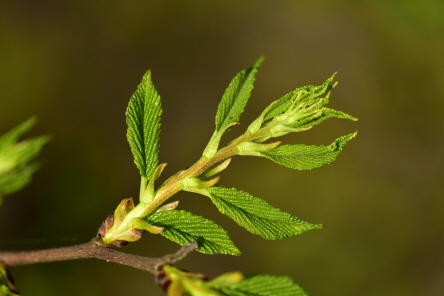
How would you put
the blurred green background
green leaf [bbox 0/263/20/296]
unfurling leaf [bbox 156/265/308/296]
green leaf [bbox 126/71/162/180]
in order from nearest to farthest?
1. unfurling leaf [bbox 156/265/308/296]
2. green leaf [bbox 0/263/20/296]
3. green leaf [bbox 126/71/162/180]
4. the blurred green background

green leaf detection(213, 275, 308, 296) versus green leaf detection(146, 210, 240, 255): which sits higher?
green leaf detection(146, 210, 240, 255)

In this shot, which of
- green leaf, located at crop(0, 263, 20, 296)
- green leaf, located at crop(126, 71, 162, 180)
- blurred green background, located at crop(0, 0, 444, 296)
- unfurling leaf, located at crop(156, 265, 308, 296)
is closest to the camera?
unfurling leaf, located at crop(156, 265, 308, 296)

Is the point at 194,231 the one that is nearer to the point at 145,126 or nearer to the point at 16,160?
the point at 145,126

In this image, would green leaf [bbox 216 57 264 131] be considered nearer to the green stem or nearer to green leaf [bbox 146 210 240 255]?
the green stem

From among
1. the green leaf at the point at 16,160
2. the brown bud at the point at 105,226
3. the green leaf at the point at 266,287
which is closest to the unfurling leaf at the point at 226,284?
the green leaf at the point at 266,287

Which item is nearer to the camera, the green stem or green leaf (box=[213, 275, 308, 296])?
green leaf (box=[213, 275, 308, 296])

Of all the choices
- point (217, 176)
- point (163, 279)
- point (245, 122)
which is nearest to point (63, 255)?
point (163, 279)

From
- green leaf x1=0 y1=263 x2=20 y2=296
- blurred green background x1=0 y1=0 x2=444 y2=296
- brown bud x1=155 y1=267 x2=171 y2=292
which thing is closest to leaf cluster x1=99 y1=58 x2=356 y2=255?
brown bud x1=155 y1=267 x2=171 y2=292
